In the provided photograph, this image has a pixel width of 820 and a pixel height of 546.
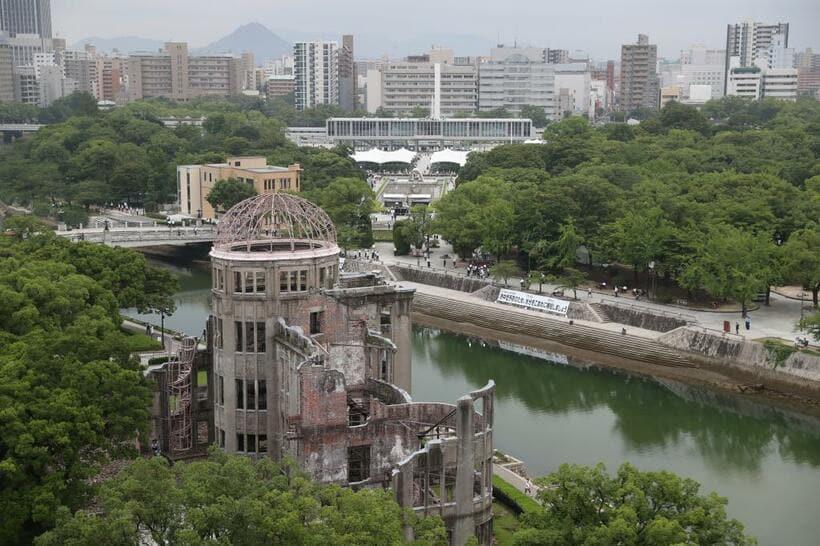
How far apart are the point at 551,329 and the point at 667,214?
39.0ft

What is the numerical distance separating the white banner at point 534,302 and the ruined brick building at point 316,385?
2545 cm

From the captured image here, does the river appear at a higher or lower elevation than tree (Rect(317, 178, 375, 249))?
lower

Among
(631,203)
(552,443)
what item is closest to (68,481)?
(552,443)

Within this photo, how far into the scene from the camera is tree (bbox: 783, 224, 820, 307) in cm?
5769

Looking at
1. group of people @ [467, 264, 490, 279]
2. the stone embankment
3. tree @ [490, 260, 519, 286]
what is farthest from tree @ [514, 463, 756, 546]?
group of people @ [467, 264, 490, 279]

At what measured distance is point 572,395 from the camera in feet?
178

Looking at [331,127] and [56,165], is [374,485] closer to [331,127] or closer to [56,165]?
[56,165]

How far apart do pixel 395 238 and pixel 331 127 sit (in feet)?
318

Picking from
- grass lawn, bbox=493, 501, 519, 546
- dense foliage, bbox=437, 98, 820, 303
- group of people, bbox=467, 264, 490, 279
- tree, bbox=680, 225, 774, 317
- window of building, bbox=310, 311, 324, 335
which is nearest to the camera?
grass lawn, bbox=493, 501, 519, 546

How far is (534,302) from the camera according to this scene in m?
64.8

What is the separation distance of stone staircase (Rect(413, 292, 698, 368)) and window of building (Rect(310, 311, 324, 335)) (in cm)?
2626

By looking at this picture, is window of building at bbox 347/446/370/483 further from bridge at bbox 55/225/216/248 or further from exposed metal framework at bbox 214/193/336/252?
bridge at bbox 55/225/216/248

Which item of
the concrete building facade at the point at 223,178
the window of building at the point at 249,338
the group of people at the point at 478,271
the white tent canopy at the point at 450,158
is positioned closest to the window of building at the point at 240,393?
the window of building at the point at 249,338

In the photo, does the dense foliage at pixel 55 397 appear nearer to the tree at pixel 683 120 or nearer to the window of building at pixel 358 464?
the window of building at pixel 358 464
